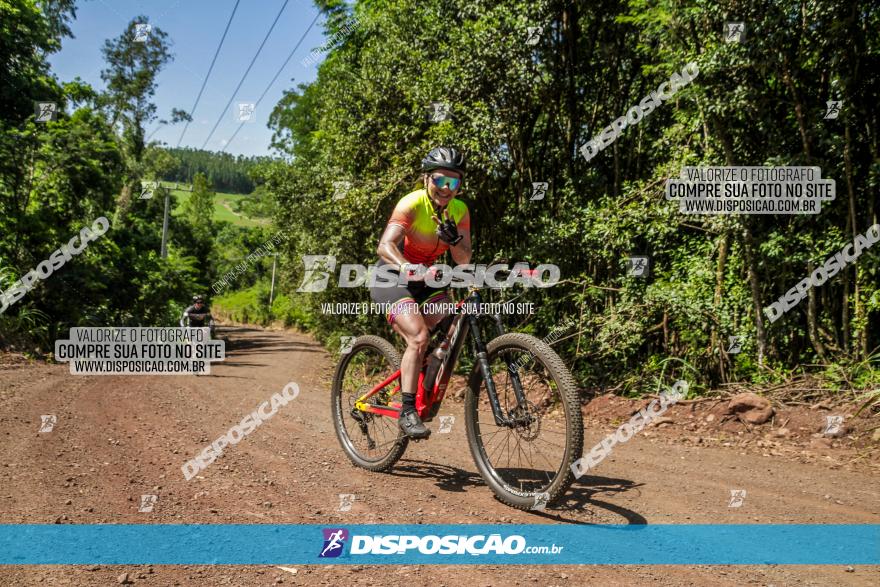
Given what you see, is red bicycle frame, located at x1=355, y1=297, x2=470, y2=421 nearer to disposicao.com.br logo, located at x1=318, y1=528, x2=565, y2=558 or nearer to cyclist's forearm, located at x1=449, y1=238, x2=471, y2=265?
cyclist's forearm, located at x1=449, y1=238, x2=471, y2=265

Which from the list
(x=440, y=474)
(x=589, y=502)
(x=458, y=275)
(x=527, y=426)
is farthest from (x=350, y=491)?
(x=458, y=275)

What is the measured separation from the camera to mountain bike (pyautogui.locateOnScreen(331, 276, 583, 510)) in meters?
4.04

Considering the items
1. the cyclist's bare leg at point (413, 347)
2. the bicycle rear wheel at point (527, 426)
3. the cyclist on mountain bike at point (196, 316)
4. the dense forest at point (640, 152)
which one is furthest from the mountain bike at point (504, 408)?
the cyclist on mountain bike at point (196, 316)

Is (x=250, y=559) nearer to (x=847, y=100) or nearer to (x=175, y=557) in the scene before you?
(x=175, y=557)

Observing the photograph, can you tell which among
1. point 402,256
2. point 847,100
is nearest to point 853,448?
point 847,100

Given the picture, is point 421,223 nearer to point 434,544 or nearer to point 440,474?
point 440,474

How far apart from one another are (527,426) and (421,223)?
6.47ft

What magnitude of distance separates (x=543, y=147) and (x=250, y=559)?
445 inches

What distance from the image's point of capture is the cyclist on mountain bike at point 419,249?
16.0 ft

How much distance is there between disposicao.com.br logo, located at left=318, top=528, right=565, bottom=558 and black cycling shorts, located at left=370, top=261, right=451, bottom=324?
1.93 meters

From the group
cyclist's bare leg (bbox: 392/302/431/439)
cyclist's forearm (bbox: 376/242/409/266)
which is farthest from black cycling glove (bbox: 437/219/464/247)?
cyclist's bare leg (bbox: 392/302/431/439)

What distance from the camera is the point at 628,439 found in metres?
7.54

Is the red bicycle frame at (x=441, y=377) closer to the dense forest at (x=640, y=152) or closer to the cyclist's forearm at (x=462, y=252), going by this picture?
the cyclist's forearm at (x=462, y=252)

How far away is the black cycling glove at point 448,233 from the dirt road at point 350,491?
80.4 inches
